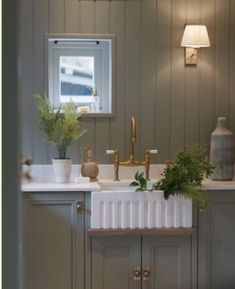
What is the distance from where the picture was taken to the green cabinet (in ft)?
9.55

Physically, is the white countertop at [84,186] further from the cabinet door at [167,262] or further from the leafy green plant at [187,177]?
the cabinet door at [167,262]

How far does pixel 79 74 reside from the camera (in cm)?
337

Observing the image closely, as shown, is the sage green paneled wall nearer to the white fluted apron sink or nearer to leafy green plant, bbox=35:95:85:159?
leafy green plant, bbox=35:95:85:159

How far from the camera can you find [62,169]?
3105mm

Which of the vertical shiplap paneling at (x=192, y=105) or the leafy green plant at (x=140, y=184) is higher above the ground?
the vertical shiplap paneling at (x=192, y=105)

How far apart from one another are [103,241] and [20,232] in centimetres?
226

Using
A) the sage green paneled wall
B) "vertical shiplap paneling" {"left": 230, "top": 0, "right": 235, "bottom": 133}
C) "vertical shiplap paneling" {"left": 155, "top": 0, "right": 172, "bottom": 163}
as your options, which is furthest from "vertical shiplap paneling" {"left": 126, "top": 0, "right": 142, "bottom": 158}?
"vertical shiplap paneling" {"left": 230, "top": 0, "right": 235, "bottom": 133}

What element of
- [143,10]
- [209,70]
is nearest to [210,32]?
[209,70]

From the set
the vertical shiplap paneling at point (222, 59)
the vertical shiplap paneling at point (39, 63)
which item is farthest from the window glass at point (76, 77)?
the vertical shiplap paneling at point (222, 59)

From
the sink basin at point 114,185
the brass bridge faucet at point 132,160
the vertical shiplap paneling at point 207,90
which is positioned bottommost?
the sink basin at point 114,185

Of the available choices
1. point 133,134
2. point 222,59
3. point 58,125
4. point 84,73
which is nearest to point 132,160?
point 133,134

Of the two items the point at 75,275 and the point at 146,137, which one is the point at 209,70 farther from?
the point at 75,275

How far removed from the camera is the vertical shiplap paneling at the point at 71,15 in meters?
3.24

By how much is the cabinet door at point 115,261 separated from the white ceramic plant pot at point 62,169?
1.50ft
